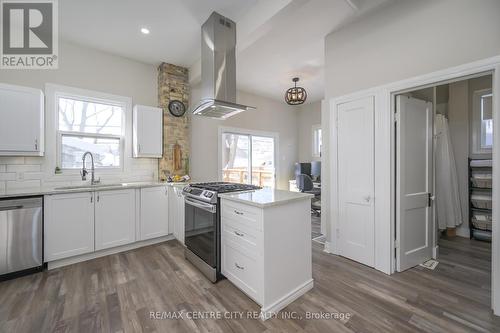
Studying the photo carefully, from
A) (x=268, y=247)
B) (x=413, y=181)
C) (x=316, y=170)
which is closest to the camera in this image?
(x=268, y=247)

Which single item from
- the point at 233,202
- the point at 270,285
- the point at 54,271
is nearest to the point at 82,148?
the point at 54,271

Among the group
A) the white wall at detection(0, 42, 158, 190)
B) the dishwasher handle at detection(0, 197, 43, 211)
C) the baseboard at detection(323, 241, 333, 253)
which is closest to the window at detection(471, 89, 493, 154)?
the baseboard at detection(323, 241, 333, 253)

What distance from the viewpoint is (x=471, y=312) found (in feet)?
5.85

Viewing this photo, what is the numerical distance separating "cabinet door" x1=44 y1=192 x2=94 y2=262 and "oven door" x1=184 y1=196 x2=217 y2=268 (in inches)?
52.2

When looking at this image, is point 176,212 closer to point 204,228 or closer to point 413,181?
point 204,228

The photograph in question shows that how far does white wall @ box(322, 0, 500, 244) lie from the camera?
1825 mm

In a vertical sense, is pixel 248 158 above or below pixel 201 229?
above

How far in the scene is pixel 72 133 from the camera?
3.27 m

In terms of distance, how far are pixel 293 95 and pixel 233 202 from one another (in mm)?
2740

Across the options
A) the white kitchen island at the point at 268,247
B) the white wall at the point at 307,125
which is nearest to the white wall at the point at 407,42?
the white kitchen island at the point at 268,247

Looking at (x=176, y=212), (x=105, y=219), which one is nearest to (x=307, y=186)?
(x=176, y=212)

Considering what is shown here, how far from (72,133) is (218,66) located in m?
2.55

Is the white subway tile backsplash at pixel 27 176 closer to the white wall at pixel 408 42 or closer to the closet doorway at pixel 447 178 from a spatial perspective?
the white wall at pixel 408 42

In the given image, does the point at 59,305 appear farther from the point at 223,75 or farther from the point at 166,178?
the point at 223,75
